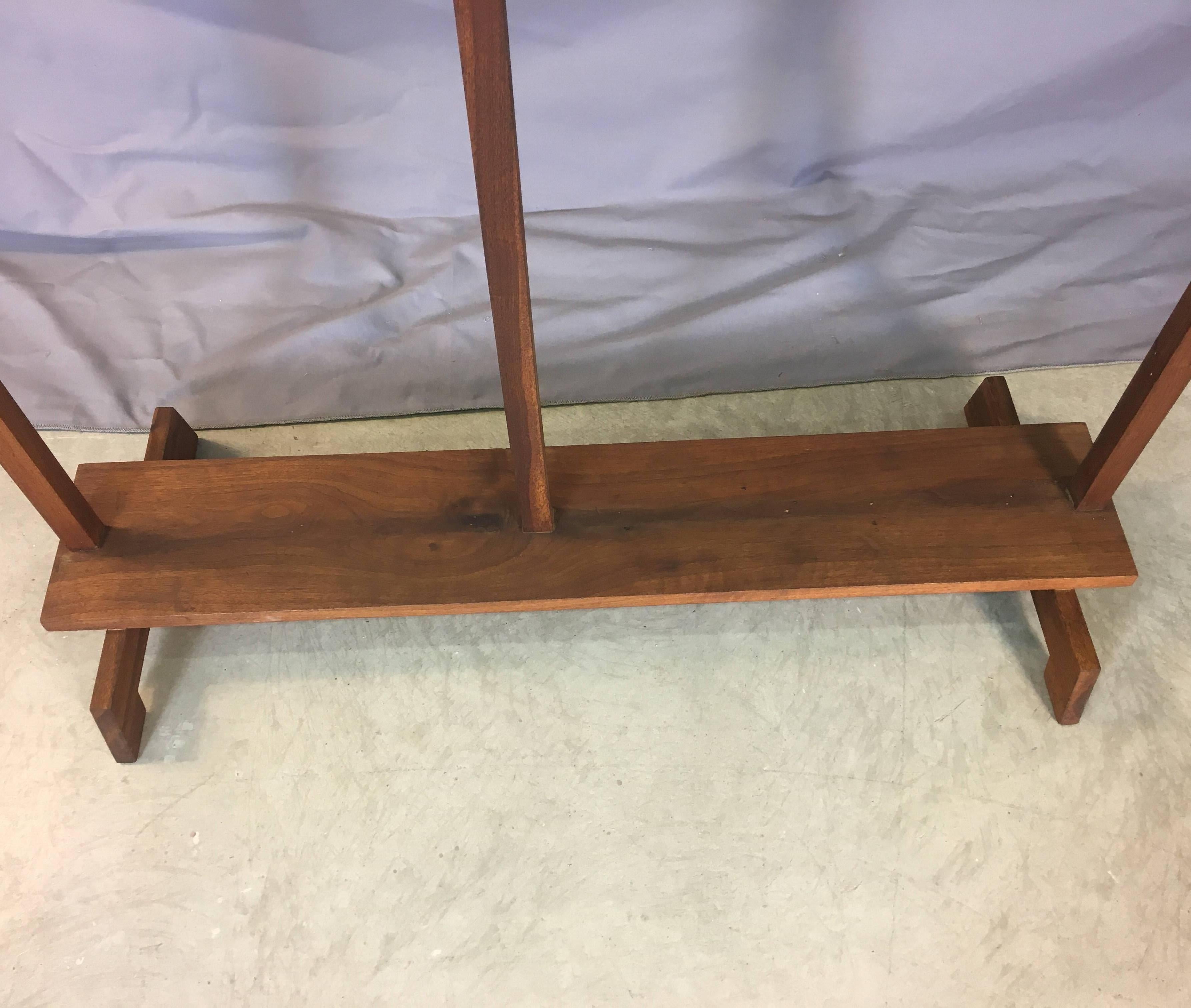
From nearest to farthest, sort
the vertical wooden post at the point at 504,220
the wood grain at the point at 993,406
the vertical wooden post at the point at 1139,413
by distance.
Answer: the vertical wooden post at the point at 504,220 < the vertical wooden post at the point at 1139,413 < the wood grain at the point at 993,406

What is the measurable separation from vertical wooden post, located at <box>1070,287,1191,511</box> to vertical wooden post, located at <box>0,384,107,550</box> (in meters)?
1.13

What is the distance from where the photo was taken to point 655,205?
1.63 metres

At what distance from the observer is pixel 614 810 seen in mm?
1158

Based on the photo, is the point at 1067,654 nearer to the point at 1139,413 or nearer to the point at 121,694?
the point at 1139,413

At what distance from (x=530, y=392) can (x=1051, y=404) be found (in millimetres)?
899

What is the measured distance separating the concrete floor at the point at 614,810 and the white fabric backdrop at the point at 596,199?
1.25 feet

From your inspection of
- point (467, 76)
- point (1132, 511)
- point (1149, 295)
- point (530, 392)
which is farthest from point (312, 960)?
point (1149, 295)

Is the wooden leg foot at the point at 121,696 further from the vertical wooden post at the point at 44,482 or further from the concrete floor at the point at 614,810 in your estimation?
the vertical wooden post at the point at 44,482

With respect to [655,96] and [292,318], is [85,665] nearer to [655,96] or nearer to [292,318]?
[292,318]

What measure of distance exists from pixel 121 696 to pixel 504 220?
2.42 ft

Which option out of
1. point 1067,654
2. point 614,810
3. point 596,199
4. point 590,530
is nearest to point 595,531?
point 590,530

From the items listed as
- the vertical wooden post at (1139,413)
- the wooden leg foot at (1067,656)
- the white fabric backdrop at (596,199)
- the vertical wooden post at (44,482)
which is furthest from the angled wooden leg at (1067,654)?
the vertical wooden post at (44,482)

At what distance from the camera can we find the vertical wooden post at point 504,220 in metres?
0.73

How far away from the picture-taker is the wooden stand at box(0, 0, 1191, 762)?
3.66 feet
